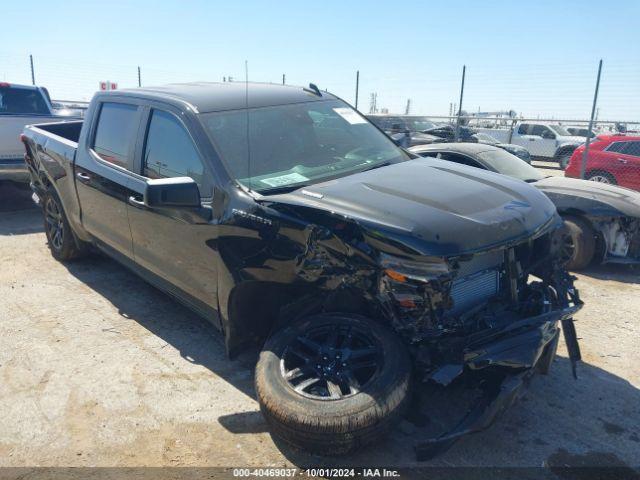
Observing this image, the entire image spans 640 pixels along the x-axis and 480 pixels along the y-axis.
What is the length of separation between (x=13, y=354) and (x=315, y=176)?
259 cm

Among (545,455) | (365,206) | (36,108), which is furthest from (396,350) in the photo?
(36,108)

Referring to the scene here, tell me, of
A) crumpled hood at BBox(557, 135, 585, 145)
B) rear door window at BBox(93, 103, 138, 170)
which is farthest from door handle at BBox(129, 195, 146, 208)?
crumpled hood at BBox(557, 135, 585, 145)

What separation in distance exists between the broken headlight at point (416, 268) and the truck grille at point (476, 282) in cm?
38

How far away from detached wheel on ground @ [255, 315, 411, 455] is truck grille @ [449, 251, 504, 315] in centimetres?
46

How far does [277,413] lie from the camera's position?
2.64m

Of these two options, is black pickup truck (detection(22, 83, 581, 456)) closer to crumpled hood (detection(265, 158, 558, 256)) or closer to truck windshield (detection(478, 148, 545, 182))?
crumpled hood (detection(265, 158, 558, 256))

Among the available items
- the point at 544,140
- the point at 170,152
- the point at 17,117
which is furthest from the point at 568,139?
the point at 170,152

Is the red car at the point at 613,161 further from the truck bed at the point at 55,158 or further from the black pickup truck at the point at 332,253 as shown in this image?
the truck bed at the point at 55,158

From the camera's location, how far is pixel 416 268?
2.56m

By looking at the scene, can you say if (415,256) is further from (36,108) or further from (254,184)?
(36,108)

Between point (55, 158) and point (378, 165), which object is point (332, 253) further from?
point (55, 158)

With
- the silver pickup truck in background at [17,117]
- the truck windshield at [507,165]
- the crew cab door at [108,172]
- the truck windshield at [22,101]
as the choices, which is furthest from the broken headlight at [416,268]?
the truck windshield at [22,101]

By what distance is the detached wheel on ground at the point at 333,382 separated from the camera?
2.54m

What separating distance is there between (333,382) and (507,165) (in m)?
4.92
